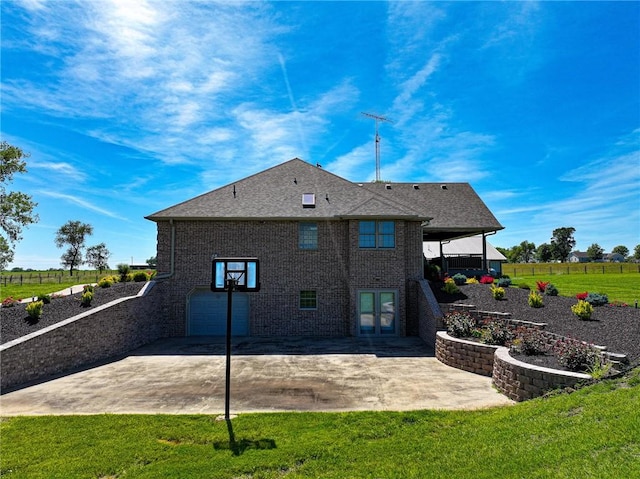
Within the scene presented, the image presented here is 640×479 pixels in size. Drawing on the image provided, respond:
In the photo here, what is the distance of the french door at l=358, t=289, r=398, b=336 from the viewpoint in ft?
50.3

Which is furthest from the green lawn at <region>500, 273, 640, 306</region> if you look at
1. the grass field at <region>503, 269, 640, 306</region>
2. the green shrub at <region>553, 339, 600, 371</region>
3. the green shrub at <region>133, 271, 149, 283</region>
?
the green shrub at <region>133, 271, 149, 283</region>

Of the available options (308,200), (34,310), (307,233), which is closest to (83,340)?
(34,310)

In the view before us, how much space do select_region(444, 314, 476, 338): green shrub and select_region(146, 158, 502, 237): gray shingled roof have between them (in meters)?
4.84

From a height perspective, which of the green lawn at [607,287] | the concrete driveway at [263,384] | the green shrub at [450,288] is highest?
the green shrub at [450,288]

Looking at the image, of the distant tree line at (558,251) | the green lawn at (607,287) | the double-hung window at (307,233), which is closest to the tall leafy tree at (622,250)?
the distant tree line at (558,251)

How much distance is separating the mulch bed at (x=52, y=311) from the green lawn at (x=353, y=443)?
5.43m

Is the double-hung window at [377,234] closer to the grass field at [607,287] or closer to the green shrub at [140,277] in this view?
the grass field at [607,287]

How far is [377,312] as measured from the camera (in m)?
15.4

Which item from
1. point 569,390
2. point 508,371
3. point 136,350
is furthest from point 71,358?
point 569,390

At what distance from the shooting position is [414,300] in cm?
1541

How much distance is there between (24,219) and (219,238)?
67.5 ft

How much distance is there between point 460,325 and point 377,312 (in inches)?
176

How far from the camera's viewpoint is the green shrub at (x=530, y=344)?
8.80m

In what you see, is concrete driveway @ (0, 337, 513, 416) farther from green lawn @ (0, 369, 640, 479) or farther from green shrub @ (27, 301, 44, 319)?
green shrub @ (27, 301, 44, 319)
